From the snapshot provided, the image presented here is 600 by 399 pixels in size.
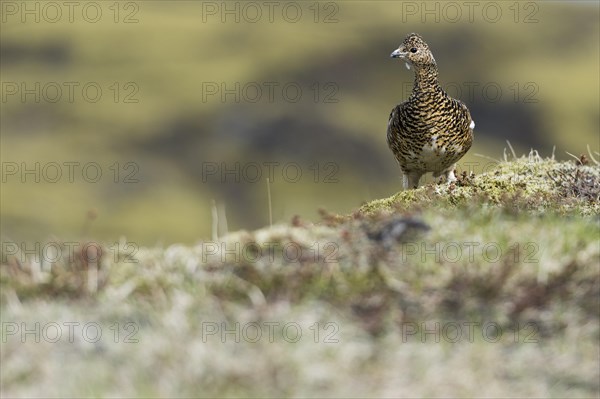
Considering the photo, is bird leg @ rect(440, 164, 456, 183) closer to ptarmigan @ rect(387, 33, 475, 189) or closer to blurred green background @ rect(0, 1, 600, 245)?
ptarmigan @ rect(387, 33, 475, 189)

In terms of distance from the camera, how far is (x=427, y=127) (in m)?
11.2

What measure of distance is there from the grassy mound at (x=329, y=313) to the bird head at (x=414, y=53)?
5.65 metres

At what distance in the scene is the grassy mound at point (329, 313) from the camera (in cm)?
479

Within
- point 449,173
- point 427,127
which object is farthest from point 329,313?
point 449,173

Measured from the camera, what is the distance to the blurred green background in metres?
119

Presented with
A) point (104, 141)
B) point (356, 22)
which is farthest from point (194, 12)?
point (104, 141)

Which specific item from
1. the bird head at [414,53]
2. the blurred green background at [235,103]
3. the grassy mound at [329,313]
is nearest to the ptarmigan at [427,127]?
the bird head at [414,53]

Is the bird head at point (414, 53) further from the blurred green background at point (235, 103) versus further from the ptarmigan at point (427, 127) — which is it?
the blurred green background at point (235, 103)

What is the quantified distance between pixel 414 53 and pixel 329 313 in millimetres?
7276

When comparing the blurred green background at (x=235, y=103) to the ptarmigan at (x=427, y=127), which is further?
the blurred green background at (x=235, y=103)

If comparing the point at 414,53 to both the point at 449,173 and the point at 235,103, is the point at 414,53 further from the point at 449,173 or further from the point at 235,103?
the point at 235,103

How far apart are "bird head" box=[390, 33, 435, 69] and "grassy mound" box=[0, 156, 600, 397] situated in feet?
18.5

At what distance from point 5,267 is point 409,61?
6.98 metres

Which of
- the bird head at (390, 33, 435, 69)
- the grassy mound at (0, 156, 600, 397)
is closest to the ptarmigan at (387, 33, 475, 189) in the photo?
the bird head at (390, 33, 435, 69)
